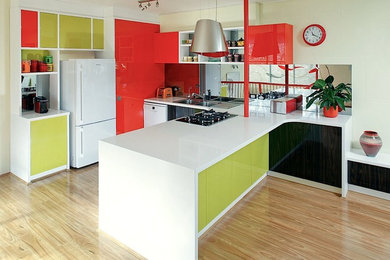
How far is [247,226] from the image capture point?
2969 millimetres

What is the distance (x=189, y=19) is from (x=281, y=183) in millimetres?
3134

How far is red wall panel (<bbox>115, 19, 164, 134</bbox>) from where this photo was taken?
16.5ft

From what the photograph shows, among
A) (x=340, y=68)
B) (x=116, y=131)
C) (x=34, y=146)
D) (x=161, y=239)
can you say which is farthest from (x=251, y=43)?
(x=34, y=146)

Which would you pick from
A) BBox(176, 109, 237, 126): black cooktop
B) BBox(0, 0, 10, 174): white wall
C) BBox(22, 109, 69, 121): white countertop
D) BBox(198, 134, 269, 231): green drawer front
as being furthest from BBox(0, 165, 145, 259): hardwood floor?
BBox(176, 109, 237, 126): black cooktop

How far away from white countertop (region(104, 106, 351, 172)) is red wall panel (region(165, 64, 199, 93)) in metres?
1.90

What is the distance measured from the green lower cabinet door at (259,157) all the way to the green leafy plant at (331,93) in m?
0.84

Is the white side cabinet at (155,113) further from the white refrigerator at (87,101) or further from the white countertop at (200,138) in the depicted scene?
the white countertop at (200,138)

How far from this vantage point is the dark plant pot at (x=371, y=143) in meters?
3.53

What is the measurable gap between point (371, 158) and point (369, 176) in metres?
0.21

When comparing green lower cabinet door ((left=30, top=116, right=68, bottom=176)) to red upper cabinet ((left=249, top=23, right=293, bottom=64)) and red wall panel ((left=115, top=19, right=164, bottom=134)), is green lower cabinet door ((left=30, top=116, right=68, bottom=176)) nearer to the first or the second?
red wall panel ((left=115, top=19, right=164, bottom=134))

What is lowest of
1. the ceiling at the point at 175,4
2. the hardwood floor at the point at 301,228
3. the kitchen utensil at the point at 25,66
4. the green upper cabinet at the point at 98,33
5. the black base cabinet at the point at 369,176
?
the hardwood floor at the point at 301,228

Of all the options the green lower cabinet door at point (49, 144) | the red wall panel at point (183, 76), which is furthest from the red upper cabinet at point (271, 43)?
the green lower cabinet door at point (49, 144)

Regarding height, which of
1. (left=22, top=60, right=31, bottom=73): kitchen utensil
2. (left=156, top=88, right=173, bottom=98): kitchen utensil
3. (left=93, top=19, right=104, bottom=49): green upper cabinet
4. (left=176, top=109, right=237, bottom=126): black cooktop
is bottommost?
(left=176, top=109, right=237, bottom=126): black cooktop

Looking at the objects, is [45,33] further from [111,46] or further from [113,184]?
[113,184]
